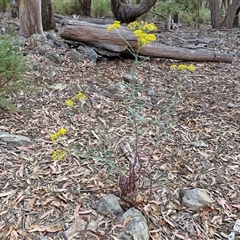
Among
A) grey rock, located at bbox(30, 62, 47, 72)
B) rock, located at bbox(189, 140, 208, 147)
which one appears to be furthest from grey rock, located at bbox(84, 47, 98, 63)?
rock, located at bbox(189, 140, 208, 147)

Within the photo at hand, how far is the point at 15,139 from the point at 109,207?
0.92m

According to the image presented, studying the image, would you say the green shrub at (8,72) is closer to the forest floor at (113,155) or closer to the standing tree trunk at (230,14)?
the forest floor at (113,155)

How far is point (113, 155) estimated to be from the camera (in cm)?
246

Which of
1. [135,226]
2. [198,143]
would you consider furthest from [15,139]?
[198,143]

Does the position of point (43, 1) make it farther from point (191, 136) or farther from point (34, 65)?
point (191, 136)

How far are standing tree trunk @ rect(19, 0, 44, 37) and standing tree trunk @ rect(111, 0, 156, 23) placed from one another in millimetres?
4077

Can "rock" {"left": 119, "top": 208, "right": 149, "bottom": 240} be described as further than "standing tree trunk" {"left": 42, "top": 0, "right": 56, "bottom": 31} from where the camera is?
No

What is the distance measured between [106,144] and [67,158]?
1.11 feet

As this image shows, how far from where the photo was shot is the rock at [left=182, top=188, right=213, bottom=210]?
6.95ft

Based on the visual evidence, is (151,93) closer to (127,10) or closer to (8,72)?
(8,72)

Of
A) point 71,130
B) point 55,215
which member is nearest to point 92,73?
point 71,130

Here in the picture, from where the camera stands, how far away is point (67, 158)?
7.82ft

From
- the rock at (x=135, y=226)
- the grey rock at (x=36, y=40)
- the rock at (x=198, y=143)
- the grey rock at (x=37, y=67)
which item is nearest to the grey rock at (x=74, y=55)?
the grey rock at (x=36, y=40)

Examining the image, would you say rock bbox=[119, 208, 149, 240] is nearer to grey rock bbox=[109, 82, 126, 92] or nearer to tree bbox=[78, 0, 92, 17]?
grey rock bbox=[109, 82, 126, 92]
